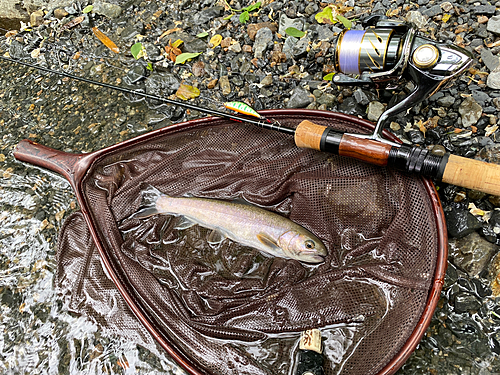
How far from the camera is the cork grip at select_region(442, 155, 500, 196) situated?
241 cm

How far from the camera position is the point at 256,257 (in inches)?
→ 118

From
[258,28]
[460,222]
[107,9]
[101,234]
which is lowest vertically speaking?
[101,234]

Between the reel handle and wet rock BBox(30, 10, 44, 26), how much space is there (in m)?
4.58

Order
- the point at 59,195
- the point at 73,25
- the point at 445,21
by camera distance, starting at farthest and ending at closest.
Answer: the point at 73,25 < the point at 59,195 < the point at 445,21

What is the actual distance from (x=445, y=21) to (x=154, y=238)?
3.39m

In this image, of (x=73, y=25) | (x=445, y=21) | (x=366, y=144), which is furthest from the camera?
(x=73, y=25)

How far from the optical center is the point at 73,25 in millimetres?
4961

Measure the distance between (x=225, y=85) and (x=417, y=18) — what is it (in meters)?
2.00

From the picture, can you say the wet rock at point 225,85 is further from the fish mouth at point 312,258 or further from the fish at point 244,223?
the fish mouth at point 312,258

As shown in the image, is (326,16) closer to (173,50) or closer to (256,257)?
(173,50)

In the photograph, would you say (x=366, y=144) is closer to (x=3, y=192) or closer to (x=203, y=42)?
(x=203, y=42)

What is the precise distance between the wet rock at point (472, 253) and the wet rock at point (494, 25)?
6.24 feet

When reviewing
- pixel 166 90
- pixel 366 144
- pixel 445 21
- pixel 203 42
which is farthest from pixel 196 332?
pixel 445 21

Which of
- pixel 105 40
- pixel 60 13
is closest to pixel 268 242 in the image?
pixel 105 40
